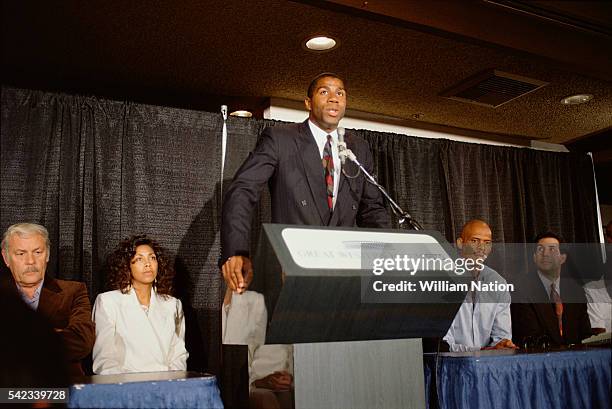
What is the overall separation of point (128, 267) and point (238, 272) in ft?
5.31

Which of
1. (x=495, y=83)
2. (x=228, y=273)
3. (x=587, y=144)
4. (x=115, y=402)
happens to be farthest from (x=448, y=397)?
(x=587, y=144)

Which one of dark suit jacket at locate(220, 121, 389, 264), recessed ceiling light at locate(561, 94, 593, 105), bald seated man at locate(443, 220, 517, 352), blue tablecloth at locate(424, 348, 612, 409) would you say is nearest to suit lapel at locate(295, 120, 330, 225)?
dark suit jacket at locate(220, 121, 389, 264)

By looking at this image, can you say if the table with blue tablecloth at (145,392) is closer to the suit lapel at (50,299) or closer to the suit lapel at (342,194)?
the suit lapel at (342,194)

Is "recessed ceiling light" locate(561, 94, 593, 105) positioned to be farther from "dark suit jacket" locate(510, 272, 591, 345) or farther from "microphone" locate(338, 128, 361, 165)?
"microphone" locate(338, 128, 361, 165)

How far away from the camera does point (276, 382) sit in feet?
4.93

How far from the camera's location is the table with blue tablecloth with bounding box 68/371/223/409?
4.80 ft

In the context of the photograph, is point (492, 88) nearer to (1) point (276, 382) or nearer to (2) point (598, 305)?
(2) point (598, 305)

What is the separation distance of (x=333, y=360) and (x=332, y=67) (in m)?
2.51

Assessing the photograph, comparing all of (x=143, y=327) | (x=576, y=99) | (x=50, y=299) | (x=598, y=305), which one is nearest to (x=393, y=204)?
(x=143, y=327)

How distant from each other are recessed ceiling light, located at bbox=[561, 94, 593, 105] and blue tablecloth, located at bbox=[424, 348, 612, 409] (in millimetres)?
2596

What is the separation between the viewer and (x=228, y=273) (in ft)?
5.35

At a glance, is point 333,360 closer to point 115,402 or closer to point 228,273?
point 228,273

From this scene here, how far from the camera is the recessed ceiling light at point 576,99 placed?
14.0ft

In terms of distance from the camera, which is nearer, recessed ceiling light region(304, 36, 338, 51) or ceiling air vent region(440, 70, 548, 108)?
recessed ceiling light region(304, 36, 338, 51)
